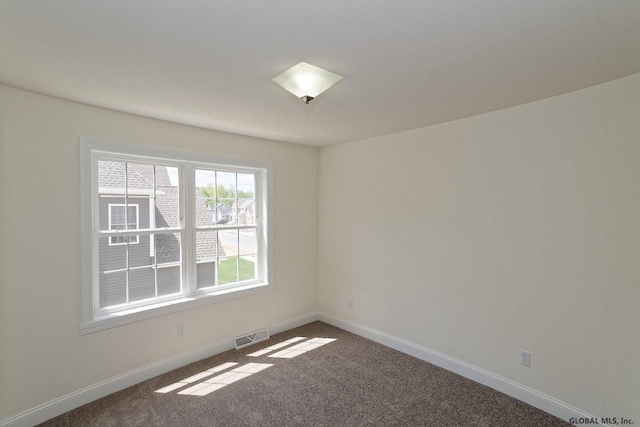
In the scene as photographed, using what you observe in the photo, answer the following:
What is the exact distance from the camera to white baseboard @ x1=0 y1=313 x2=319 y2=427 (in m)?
2.33

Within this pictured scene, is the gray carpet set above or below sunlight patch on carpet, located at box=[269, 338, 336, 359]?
below

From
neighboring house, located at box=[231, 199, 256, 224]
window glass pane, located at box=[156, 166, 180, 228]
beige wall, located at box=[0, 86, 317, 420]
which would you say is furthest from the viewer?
neighboring house, located at box=[231, 199, 256, 224]

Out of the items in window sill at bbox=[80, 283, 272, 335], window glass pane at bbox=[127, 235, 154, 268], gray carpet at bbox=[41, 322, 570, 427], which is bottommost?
gray carpet at bbox=[41, 322, 570, 427]

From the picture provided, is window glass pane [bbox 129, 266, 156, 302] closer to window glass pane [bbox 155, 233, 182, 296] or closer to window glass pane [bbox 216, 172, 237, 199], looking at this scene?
window glass pane [bbox 155, 233, 182, 296]

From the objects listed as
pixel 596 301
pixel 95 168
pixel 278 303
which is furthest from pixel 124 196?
pixel 596 301

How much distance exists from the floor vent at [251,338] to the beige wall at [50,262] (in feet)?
1.97

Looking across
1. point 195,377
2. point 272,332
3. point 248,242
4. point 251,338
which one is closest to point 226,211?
point 248,242

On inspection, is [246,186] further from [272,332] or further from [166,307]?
[272,332]

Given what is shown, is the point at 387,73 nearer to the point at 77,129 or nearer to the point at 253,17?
the point at 253,17

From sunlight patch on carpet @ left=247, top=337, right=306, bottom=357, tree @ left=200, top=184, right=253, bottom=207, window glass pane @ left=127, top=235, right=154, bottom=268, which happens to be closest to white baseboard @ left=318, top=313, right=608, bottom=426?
sunlight patch on carpet @ left=247, top=337, right=306, bottom=357

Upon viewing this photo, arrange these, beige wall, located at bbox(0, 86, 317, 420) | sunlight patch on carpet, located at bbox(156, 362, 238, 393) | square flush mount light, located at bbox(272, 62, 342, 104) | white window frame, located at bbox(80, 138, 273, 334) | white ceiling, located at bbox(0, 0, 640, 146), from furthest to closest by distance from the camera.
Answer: sunlight patch on carpet, located at bbox(156, 362, 238, 393)
white window frame, located at bbox(80, 138, 273, 334)
beige wall, located at bbox(0, 86, 317, 420)
square flush mount light, located at bbox(272, 62, 342, 104)
white ceiling, located at bbox(0, 0, 640, 146)

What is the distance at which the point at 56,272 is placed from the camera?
8.17 ft

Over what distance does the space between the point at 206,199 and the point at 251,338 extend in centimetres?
173

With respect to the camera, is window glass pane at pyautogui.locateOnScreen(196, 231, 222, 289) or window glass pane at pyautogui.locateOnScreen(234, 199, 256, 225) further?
window glass pane at pyautogui.locateOnScreen(234, 199, 256, 225)
